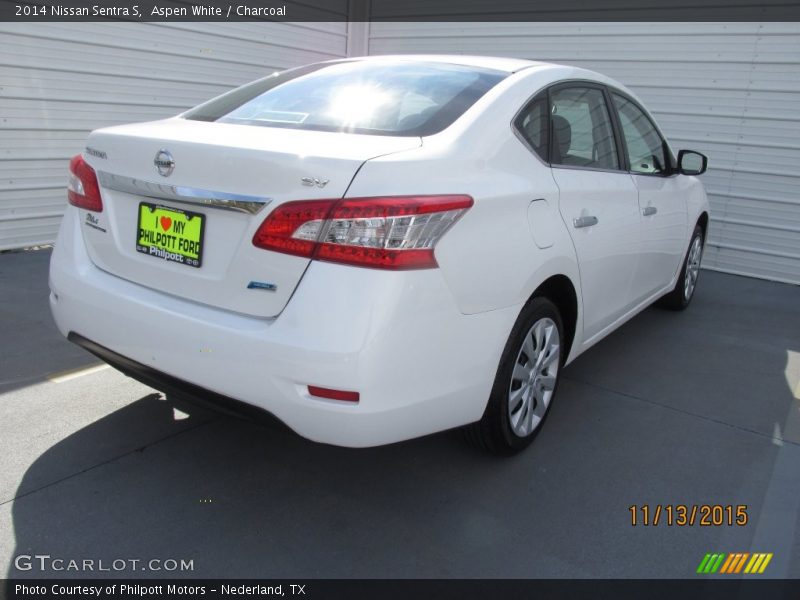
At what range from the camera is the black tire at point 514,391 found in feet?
8.75

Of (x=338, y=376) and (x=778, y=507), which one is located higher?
(x=338, y=376)

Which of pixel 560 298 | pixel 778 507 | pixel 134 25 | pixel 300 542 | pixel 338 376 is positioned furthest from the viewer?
pixel 134 25

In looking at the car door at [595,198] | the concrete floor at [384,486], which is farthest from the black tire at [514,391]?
the car door at [595,198]

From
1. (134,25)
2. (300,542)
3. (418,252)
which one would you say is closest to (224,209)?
(418,252)

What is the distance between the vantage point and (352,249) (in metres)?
2.10

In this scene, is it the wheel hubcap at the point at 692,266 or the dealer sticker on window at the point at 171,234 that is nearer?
the dealer sticker on window at the point at 171,234

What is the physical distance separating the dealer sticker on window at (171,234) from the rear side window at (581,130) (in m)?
1.52

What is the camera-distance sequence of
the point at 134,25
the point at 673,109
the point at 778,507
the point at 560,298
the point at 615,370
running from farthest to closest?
the point at 673,109, the point at 134,25, the point at 615,370, the point at 560,298, the point at 778,507

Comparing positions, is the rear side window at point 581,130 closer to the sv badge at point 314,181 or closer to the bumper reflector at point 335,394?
the sv badge at point 314,181

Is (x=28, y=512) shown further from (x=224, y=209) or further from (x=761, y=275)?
(x=761, y=275)

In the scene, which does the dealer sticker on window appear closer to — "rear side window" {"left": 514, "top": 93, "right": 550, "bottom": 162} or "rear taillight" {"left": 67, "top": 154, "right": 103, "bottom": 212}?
"rear taillight" {"left": 67, "top": 154, "right": 103, "bottom": 212}

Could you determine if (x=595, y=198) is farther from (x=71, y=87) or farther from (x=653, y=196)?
(x=71, y=87)
